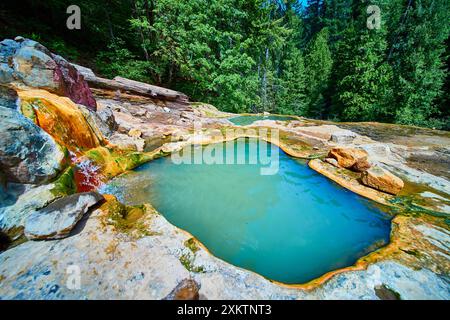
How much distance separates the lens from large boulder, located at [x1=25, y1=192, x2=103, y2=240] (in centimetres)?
238

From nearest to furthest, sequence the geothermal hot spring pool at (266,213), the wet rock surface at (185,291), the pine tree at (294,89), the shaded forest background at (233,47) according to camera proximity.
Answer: the wet rock surface at (185,291) < the geothermal hot spring pool at (266,213) < the shaded forest background at (233,47) < the pine tree at (294,89)

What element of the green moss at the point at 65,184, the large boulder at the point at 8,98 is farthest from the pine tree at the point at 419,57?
the large boulder at the point at 8,98

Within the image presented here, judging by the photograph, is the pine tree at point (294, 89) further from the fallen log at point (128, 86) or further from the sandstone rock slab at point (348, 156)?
the sandstone rock slab at point (348, 156)

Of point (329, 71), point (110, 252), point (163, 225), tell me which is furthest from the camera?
point (329, 71)

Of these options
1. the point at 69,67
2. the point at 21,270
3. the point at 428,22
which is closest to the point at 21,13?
the point at 69,67

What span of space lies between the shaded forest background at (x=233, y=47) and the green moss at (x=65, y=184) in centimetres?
838

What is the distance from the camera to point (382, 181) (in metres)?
4.18

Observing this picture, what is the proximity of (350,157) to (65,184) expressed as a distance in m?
6.25

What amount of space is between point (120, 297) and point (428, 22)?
16606 millimetres

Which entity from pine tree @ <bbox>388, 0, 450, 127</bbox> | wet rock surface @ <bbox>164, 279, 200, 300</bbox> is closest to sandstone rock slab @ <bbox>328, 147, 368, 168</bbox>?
wet rock surface @ <bbox>164, 279, 200, 300</bbox>

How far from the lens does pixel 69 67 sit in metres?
5.32

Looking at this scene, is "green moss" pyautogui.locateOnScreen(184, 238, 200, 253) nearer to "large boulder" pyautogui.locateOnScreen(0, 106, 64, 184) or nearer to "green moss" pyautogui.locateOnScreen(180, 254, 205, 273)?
"green moss" pyautogui.locateOnScreen(180, 254, 205, 273)

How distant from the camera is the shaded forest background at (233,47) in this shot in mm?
10070
